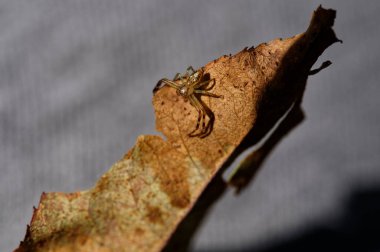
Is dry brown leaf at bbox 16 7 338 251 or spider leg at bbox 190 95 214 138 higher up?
spider leg at bbox 190 95 214 138

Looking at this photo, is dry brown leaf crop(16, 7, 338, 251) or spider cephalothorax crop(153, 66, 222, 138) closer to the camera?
dry brown leaf crop(16, 7, 338, 251)

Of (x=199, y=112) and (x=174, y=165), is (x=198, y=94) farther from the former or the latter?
(x=174, y=165)

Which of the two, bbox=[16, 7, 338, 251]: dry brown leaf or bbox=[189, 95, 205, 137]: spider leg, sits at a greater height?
bbox=[189, 95, 205, 137]: spider leg

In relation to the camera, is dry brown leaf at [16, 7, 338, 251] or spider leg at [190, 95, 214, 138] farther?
spider leg at [190, 95, 214, 138]

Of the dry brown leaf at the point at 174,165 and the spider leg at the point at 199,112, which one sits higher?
the spider leg at the point at 199,112

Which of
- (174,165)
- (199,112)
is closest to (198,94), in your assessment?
(199,112)

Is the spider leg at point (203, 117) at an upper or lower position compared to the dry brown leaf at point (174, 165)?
upper

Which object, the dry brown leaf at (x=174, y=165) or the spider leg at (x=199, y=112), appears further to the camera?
the spider leg at (x=199, y=112)

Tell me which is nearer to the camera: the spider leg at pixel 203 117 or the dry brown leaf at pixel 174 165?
the dry brown leaf at pixel 174 165

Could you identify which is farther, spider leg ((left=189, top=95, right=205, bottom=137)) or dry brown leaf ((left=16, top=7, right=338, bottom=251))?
spider leg ((left=189, top=95, right=205, bottom=137))

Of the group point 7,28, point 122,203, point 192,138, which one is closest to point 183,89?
point 192,138

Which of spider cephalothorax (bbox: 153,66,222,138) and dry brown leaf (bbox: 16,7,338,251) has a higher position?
spider cephalothorax (bbox: 153,66,222,138)
